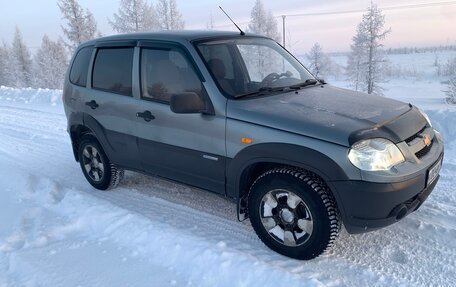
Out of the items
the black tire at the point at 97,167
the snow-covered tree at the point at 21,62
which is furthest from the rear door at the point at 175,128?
the snow-covered tree at the point at 21,62

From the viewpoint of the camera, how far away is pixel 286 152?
2.98 meters

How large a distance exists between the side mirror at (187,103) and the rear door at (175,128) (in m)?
0.09

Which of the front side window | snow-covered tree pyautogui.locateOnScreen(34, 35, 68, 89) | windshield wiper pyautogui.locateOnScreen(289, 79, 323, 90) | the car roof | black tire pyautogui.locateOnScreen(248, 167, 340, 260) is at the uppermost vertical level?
the car roof

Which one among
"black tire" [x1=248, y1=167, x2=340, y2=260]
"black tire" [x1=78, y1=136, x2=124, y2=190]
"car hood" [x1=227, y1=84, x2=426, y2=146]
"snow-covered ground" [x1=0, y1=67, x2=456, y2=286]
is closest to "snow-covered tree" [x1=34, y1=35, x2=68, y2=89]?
"black tire" [x1=78, y1=136, x2=124, y2=190]

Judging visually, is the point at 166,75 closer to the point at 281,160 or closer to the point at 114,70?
the point at 114,70

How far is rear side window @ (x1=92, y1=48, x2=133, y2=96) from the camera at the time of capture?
4227 millimetres

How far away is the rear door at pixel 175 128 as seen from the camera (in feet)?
11.5

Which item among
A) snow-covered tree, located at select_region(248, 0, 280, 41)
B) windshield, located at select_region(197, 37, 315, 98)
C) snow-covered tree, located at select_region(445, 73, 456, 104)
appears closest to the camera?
windshield, located at select_region(197, 37, 315, 98)

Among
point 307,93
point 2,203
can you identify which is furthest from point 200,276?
point 2,203

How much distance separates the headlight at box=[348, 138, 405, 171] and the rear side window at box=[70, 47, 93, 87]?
3634 mm

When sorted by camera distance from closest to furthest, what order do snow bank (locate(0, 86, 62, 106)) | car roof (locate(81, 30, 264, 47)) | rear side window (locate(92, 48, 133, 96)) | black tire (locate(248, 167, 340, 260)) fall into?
black tire (locate(248, 167, 340, 260)) < car roof (locate(81, 30, 264, 47)) < rear side window (locate(92, 48, 133, 96)) < snow bank (locate(0, 86, 62, 106))

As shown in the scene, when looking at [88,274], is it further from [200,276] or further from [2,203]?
[2,203]

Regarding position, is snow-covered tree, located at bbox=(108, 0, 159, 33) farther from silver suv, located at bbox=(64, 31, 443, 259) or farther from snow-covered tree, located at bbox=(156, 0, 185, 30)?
silver suv, located at bbox=(64, 31, 443, 259)

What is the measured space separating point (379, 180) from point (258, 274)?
1.17 meters
